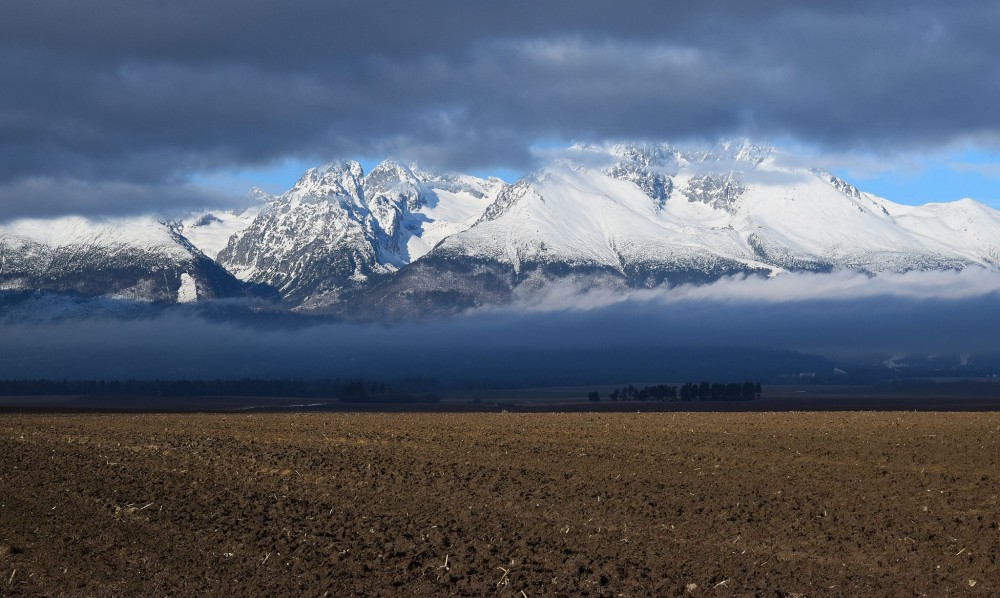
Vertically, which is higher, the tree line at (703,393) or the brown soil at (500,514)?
the tree line at (703,393)

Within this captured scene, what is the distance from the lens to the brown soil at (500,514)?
91.6ft

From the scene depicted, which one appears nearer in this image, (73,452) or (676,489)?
(676,489)

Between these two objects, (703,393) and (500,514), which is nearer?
(500,514)

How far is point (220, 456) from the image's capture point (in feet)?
142

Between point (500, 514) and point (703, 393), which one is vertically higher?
point (703, 393)

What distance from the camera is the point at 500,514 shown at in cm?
3406

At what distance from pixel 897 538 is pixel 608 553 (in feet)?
25.0

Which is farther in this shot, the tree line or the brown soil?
the tree line

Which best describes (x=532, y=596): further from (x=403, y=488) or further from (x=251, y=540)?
(x=403, y=488)

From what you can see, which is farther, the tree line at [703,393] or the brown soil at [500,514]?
the tree line at [703,393]

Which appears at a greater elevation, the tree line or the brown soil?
the tree line

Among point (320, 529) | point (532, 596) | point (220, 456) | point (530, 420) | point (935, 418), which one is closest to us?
point (532, 596)

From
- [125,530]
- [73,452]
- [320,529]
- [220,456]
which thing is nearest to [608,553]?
[320,529]

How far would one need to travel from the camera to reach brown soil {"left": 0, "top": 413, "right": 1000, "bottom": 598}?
1099 inches
